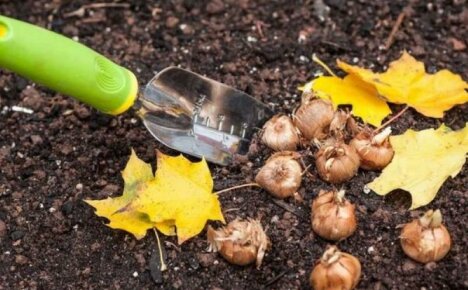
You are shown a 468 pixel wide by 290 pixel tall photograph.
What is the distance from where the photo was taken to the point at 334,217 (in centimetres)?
148

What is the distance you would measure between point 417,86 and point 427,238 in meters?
0.42

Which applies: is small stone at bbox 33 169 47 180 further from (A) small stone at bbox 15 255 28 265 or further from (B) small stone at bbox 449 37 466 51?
(B) small stone at bbox 449 37 466 51

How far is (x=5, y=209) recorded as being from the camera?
1694mm

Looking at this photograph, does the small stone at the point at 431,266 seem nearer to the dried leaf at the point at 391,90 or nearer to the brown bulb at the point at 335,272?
the brown bulb at the point at 335,272

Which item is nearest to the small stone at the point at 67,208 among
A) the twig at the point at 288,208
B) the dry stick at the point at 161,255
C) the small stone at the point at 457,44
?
the dry stick at the point at 161,255

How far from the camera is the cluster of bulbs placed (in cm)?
143

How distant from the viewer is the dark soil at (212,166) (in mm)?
1522

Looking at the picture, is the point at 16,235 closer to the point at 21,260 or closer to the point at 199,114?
the point at 21,260

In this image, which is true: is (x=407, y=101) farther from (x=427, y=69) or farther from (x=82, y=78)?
(x=82, y=78)

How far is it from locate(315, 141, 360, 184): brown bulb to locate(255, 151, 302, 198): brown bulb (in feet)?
0.16

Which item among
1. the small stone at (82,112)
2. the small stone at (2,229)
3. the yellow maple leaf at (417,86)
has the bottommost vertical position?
the small stone at (2,229)

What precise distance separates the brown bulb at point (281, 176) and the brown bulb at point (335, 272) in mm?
183

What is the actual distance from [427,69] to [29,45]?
3.03 feet

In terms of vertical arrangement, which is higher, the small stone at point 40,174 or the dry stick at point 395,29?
the dry stick at point 395,29
